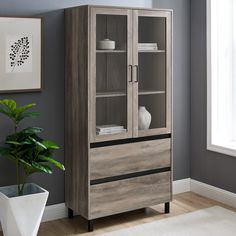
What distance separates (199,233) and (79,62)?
1.54m

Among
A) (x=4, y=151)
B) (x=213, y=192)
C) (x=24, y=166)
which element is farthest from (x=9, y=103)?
(x=213, y=192)

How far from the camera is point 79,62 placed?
346cm

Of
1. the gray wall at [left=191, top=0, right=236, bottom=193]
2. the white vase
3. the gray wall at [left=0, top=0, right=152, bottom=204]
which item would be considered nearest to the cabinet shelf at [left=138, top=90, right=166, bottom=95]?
the white vase

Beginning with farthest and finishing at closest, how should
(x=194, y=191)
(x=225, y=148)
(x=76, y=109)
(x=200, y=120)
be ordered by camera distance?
(x=194, y=191), (x=200, y=120), (x=225, y=148), (x=76, y=109)

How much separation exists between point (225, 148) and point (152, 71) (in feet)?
3.30

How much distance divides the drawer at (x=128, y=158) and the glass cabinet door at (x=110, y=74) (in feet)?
0.35

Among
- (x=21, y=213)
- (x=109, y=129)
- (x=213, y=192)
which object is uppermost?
(x=109, y=129)

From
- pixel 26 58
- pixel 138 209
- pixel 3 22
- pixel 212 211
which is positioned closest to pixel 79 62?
pixel 26 58

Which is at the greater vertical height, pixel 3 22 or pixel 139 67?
pixel 3 22

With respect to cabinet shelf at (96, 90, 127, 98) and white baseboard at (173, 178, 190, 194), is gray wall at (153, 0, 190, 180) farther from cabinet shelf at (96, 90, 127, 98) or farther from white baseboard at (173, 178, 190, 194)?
cabinet shelf at (96, 90, 127, 98)

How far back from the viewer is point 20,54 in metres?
3.43

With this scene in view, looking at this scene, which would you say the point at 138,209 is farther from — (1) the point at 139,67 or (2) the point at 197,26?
(2) the point at 197,26

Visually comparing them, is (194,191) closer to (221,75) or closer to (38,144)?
(221,75)

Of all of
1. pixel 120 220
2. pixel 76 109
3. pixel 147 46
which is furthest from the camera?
pixel 120 220
